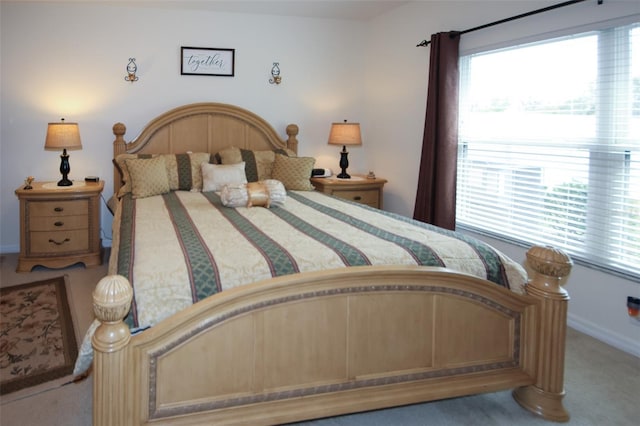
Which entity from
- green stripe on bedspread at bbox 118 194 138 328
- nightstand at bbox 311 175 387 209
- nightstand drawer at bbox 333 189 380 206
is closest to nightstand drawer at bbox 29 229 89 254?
green stripe on bedspread at bbox 118 194 138 328

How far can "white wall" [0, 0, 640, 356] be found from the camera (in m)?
4.23

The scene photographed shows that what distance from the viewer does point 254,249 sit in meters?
2.07

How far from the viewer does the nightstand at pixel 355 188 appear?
454 centimetres

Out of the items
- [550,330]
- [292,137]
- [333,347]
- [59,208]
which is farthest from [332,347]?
[292,137]

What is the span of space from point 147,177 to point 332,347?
245 cm

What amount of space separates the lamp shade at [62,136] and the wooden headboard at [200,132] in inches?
14.4

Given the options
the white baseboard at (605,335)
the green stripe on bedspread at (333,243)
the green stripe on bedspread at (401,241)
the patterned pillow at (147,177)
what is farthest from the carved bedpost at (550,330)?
the patterned pillow at (147,177)

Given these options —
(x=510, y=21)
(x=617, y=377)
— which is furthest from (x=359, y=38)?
(x=617, y=377)

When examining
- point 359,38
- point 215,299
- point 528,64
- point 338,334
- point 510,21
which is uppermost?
point 359,38

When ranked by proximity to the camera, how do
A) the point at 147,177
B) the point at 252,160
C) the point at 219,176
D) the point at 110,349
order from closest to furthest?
the point at 110,349 → the point at 147,177 → the point at 219,176 → the point at 252,160

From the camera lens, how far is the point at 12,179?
14.2 feet

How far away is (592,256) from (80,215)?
3705mm

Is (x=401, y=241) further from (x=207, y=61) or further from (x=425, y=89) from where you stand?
(x=207, y=61)

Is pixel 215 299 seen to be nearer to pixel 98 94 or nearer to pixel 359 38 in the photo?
pixel 98 94
